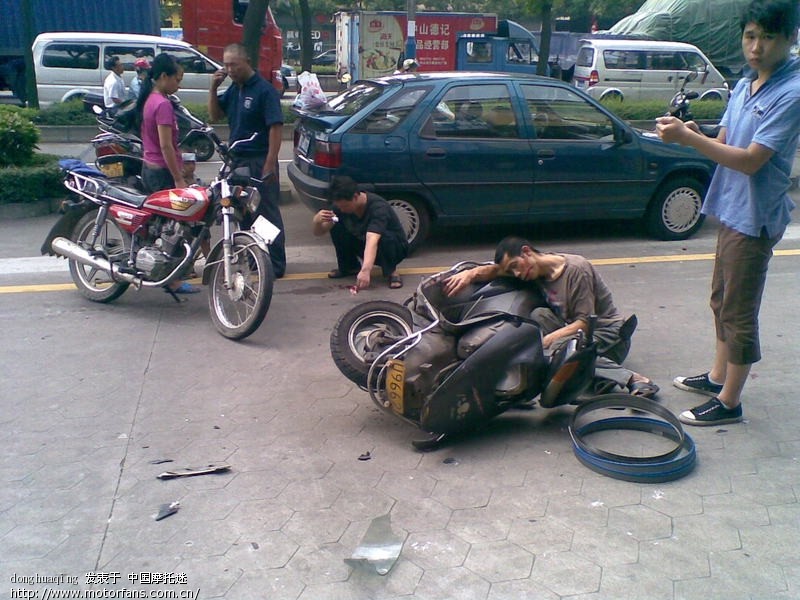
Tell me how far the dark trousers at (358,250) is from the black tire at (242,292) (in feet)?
3.82

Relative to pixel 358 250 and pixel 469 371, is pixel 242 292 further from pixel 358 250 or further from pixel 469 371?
pixel 469 371

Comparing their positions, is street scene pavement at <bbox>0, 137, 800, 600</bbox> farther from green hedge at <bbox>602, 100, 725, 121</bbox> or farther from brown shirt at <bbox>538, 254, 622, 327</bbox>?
green hedge at <bbox>602, 100, 725, 121</bbox>

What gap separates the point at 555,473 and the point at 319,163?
14.3ft

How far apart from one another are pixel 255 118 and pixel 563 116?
304 centimetres

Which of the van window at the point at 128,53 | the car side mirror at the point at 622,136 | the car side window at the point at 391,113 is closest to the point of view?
the car side window at the point at 391,113

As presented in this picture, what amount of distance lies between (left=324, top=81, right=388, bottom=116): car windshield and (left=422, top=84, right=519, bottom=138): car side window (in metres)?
0.58

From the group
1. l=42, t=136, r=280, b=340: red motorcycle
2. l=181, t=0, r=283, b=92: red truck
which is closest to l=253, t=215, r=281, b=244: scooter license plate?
l=42, t=136, r=280, b=340: red motorcycle

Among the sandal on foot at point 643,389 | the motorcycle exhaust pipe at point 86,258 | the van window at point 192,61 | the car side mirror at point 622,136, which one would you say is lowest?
the sandal on foot at point 643,389

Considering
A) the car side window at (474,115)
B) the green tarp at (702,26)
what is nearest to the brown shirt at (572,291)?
the car side window at (474,115)

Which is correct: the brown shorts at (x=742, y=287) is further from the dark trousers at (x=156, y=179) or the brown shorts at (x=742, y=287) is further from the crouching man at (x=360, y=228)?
the dark trousers at (x=156, y=179)

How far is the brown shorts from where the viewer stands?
410 cm

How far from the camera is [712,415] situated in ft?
14.5

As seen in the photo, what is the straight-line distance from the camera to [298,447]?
13.8 feet

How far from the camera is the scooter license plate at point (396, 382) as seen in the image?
4.08 m
